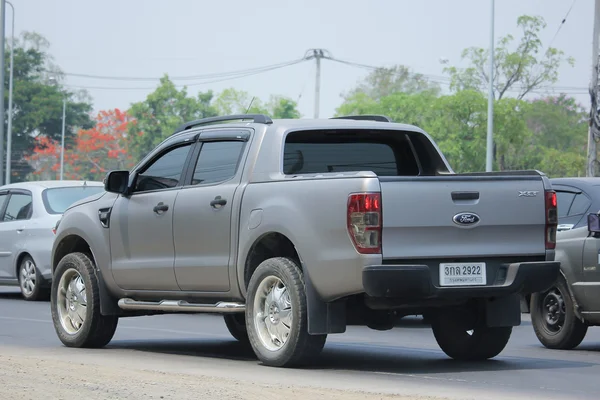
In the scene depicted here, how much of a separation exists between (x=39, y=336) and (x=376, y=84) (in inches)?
4762

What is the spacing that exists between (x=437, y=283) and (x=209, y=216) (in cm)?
220

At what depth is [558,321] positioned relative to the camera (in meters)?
12.6

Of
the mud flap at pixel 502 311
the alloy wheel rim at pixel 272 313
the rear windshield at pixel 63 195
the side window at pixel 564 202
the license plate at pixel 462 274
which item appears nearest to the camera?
the license plate at pixel 462 274

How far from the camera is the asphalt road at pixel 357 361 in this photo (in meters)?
8.91

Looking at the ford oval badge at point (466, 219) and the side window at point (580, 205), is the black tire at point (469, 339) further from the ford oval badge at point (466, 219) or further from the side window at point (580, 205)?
the side window at point (580, 205)

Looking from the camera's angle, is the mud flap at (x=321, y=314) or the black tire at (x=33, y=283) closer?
the mud flap at (x=321, y=314)

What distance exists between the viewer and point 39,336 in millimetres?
13359

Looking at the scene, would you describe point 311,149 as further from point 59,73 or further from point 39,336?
point 59,73

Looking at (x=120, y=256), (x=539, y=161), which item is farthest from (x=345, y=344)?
(x=539, y=161)

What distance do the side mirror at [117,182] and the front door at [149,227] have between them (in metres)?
0.09

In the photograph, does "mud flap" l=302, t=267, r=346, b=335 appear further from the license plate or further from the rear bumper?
the license plate

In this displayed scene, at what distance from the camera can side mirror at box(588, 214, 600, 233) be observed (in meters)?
12.0

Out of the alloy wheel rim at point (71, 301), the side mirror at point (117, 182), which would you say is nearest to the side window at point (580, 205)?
the side mirror at point (117, 182)

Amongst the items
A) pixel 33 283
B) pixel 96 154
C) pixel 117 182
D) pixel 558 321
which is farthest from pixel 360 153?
pixel 96 154
